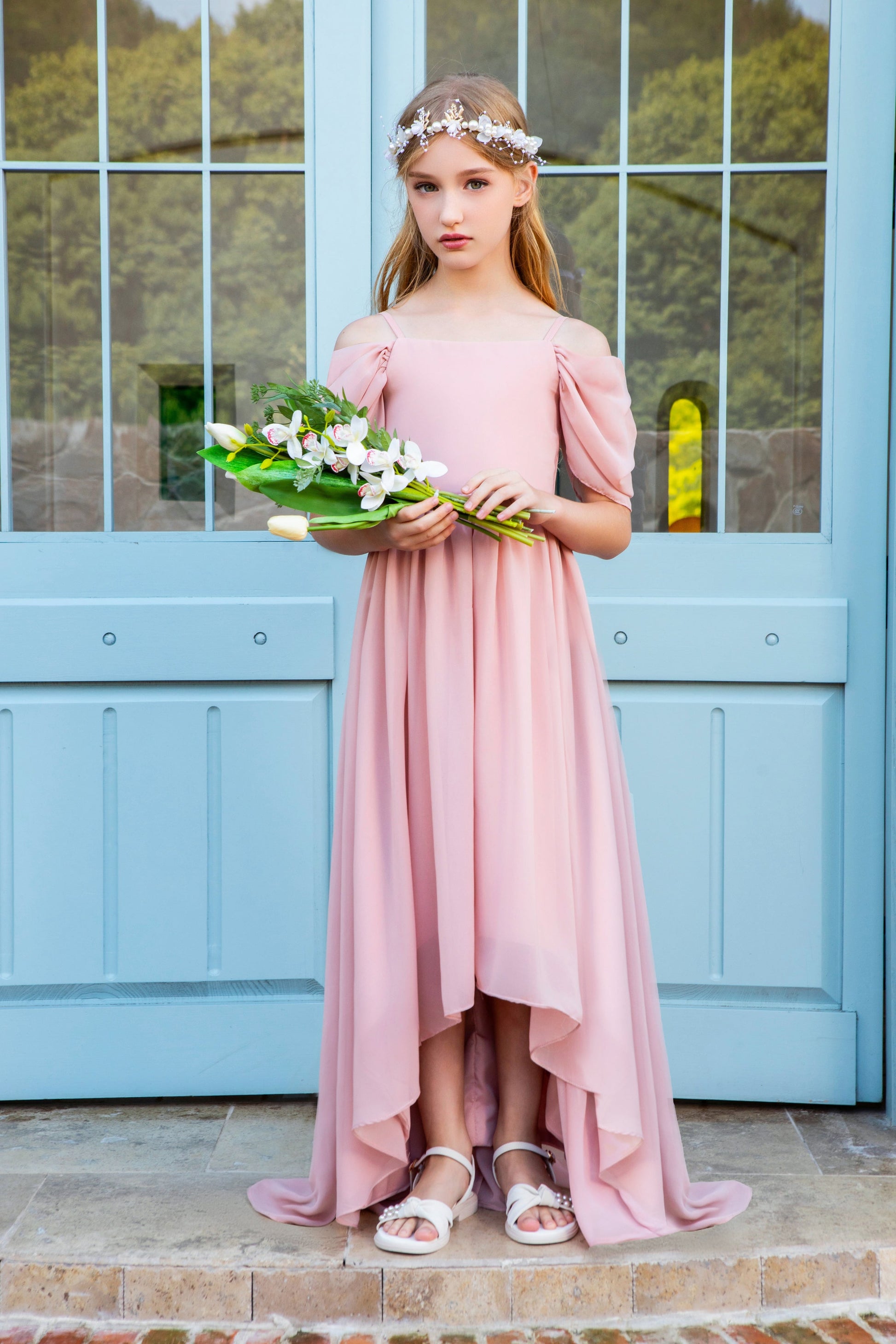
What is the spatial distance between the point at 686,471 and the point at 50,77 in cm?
158

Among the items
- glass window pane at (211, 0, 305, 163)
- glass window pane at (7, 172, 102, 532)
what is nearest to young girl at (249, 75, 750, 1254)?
glass window pane at (211, 0, 305, 163)

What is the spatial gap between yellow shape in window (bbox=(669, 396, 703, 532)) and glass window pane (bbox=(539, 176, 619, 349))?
21 centimetres

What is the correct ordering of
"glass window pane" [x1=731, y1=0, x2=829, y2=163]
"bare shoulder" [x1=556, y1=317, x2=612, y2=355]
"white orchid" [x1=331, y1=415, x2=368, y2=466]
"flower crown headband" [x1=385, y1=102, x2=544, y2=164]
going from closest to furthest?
"white orchid" [x1=331, y1=415, x2=368, y2=466] → "flower crown headband" [x1=385, y1=102, x2=544, y2=164] → "bare shoulder" [x1=556, y1=317, x2=612, y2=355] → "glass window pane" [x1=731, y1=0, x2=829, y2=163]

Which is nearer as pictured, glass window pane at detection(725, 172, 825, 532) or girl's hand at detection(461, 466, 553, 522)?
girl's hand at detection(461, 466, 553, 522)

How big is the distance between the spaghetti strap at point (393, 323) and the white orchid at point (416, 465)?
11.4 inches

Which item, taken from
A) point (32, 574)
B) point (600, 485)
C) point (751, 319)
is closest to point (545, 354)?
point (600, 485)

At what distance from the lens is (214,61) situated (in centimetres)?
260

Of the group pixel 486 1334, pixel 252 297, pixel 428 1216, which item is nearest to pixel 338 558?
pixel 252 297

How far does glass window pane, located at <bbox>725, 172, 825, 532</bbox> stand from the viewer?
8.50 feet

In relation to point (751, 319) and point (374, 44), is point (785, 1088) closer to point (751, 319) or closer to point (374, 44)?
point (751, 319)

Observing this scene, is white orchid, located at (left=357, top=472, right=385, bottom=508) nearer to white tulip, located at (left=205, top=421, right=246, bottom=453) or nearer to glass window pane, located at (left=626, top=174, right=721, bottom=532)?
white tulip, located at (left=205, top=421, right=246, bottom=453)

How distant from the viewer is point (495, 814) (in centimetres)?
185

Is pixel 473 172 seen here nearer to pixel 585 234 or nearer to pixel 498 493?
pixel 498 493

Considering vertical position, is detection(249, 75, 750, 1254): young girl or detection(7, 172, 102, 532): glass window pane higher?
detection(7, 172, 102, 532): glass window pane
